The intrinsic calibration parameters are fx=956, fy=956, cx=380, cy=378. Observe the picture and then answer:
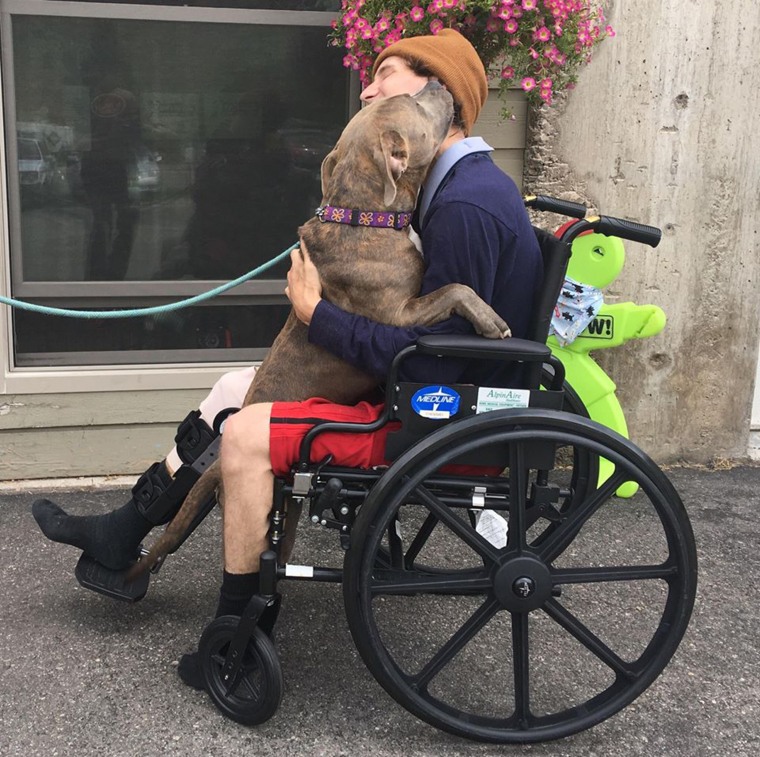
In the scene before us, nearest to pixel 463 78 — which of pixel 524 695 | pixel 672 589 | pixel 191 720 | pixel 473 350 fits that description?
pixel 473 350

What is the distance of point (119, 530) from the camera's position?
9.50 ft

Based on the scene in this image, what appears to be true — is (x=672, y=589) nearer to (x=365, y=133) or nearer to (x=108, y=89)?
(x=365, y=133)

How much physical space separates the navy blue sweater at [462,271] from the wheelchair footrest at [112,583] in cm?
→ 100

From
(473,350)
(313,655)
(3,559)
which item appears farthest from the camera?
(3,559)

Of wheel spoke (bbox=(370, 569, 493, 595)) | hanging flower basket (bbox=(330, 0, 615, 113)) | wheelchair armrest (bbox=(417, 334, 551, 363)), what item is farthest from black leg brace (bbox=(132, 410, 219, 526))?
hanging flower basket (bbox=(330, 0, 615, 113))

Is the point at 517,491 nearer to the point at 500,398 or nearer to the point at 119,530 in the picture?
the point at 500,398

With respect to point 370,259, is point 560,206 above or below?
above

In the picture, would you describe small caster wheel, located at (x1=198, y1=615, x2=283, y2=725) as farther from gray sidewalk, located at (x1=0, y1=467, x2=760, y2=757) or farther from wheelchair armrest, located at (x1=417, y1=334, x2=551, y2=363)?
wheelchair armrest, located at (x1=417, y1=334, x2=551, y2=363)

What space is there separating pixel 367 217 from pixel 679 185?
250cm

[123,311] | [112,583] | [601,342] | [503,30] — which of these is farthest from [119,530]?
[503,30]

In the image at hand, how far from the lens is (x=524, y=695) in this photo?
2443 millimetres

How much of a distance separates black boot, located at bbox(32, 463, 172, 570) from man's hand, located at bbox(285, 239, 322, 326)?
717mm

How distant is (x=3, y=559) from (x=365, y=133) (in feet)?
7.01

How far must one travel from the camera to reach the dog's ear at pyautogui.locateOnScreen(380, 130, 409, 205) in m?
2.50
